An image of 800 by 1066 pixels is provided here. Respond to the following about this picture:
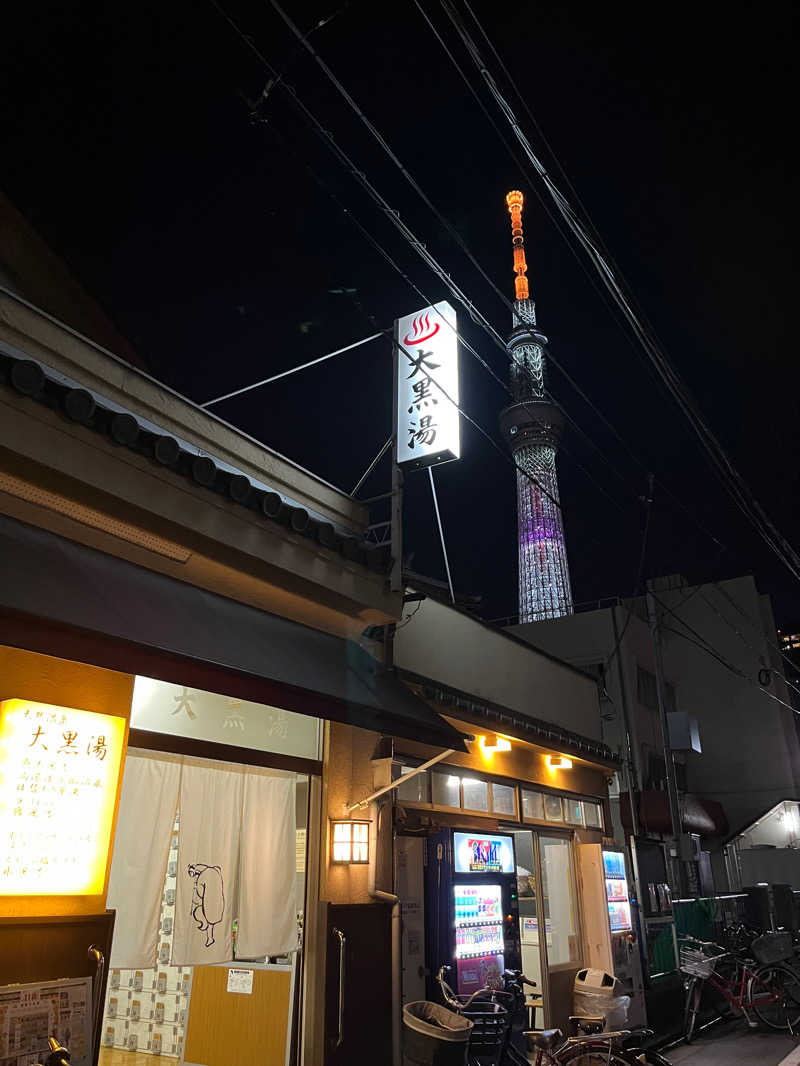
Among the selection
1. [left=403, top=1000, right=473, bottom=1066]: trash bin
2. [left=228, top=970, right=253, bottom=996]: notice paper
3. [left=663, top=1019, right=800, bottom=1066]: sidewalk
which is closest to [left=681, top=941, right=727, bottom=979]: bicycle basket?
[left=663, top=1019, right=800, bottom=1066]: sidewalk

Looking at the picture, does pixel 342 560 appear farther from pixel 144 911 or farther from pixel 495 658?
pixel 495 658

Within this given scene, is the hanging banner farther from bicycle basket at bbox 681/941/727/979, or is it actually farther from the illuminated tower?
the illuminated tower

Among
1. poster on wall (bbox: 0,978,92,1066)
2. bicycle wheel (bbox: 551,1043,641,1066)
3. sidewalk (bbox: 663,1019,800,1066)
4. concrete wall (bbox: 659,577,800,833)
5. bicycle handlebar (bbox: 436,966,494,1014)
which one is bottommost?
sidewalk (bbox: 663,1019,800,1066)

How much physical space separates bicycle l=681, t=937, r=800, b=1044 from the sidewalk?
267 millimetres

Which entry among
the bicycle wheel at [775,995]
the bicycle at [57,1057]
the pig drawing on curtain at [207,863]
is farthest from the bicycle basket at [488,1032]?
the bicycle wheel at [775,995]

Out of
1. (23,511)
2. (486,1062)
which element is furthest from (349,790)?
(23,511)

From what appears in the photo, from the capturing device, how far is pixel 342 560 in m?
8.34

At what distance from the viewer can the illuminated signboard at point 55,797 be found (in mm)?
5227

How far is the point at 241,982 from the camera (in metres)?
8.07

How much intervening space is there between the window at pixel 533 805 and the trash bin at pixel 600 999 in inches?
88.5

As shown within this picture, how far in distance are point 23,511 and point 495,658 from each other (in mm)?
8245

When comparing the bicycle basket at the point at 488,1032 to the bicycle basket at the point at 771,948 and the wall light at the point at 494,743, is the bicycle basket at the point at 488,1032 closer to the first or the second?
the wall light at the point at 494,743

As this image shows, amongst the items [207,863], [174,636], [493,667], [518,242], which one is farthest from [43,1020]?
A: [518,242]

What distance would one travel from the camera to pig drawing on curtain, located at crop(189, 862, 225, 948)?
6.51 m
